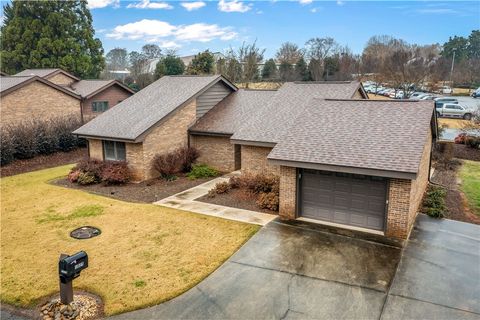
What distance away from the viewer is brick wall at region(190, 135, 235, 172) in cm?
2028

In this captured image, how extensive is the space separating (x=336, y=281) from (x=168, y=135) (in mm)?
12839

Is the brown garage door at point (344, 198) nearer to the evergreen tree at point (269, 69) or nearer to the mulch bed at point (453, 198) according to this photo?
the mulch bed at point (453, 198)

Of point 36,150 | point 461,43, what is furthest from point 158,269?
point 461,43

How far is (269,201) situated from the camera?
1435cm

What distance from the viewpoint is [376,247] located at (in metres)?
11.0

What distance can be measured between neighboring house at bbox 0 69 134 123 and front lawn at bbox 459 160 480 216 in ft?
89.4

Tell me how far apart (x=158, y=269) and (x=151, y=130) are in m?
9.64

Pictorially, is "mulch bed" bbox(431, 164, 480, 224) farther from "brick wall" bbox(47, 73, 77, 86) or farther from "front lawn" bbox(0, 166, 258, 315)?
"brick wall" bbox(47, 73, 77, 86)

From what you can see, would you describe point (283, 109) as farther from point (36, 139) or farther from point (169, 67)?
point (169, 67)

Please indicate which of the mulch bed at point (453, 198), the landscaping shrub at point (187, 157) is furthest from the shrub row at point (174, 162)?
the mulch bed at point (453, 198)

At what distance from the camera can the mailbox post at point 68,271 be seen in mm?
7930

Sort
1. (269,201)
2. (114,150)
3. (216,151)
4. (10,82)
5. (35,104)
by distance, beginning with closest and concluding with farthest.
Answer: (269,201) → (114,150) → (216,151) → (10,82) → (35,104)

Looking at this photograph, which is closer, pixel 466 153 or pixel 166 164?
pixel 166 164

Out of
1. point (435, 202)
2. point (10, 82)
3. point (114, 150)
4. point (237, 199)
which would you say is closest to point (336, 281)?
point (237, 199)
